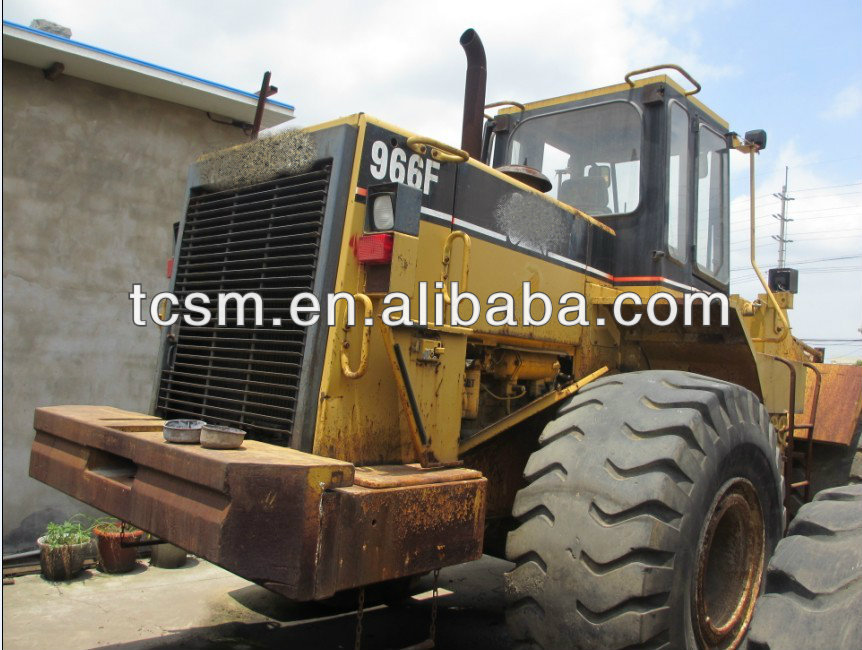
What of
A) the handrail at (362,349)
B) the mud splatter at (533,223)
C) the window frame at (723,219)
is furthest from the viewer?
the window frame at (723,219)

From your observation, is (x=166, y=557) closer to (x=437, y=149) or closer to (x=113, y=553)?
(x=113, y=553)

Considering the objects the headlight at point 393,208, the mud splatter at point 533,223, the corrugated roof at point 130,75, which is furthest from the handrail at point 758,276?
the corrugated roof at point 130,75

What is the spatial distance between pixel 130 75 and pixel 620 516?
245 inches

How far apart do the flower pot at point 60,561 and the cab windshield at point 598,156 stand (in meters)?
4.71

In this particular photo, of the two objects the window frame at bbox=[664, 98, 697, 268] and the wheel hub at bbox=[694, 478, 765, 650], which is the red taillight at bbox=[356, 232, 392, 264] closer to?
the wheel hub at bbox=[694, 478, 765, 650]

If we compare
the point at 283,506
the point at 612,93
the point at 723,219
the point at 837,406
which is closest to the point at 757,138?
the point at 723,219

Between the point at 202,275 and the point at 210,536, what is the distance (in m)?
1.90

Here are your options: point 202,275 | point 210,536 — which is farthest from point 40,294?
point 210,536

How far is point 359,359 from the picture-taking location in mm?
3303

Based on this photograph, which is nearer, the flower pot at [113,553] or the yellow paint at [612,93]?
the yellow paint at [612,93]

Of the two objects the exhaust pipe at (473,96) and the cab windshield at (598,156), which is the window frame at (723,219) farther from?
the exhaust pipe at (473,96)

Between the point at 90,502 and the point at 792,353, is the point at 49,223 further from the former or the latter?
the point at 792,353

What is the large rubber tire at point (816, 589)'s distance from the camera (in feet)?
6.48

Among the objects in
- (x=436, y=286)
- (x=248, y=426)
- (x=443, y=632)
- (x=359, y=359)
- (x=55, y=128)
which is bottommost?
(x=443, y=632)
